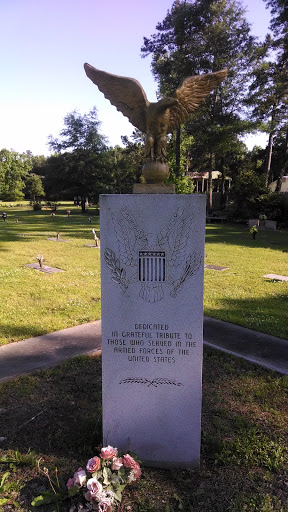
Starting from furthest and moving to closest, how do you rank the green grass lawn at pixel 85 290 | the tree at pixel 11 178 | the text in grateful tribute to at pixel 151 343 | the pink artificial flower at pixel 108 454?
the tree at pixel 11 178 < the green grass lawn at pixel 85 290 < the text in grateful tribute to at pixel 151 343 < the pink artificial flower at pixel 108 454

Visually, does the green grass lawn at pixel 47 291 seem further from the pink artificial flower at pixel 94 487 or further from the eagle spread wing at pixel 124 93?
the eagle spread wing at pixel 124 93

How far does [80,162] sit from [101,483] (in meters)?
35.0

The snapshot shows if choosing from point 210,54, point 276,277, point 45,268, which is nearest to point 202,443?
point 276,277

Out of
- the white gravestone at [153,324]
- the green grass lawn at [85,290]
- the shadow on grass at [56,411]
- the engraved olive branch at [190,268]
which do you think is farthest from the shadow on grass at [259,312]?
the engraved olive branch at [190,268]

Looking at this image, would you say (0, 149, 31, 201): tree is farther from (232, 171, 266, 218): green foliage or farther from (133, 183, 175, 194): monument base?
(133, 183, 175, 194): monument base

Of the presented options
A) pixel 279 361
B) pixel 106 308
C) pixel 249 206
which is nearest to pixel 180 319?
pixel 106 308

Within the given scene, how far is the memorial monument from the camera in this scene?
258 centimetres

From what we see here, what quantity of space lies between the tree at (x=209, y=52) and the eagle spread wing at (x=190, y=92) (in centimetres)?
2338

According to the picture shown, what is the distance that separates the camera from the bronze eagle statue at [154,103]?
299cm

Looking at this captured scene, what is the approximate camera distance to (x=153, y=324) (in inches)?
107

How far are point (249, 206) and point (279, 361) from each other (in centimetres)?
2285

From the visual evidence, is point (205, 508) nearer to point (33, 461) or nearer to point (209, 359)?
point (33, 461)

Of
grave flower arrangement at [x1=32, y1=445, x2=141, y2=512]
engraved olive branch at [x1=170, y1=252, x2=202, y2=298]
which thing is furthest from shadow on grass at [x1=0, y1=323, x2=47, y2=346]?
engraved olive branch at [x1=170, y1=252, x2=202, y2=298]

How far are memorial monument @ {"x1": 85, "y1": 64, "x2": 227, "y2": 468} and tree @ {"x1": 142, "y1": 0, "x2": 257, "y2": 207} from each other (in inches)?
952
